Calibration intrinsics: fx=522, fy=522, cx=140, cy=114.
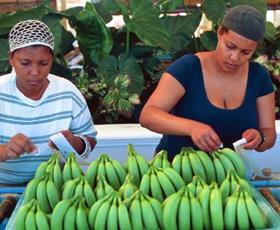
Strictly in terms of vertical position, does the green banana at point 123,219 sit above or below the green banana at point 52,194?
above

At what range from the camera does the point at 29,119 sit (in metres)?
2.02

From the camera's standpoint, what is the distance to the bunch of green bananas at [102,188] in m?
1.47

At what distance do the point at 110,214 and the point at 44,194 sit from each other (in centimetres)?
26

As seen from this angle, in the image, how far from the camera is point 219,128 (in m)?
2.05

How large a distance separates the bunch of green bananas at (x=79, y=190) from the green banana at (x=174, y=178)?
0.22m

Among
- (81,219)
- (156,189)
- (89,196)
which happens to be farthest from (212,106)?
(81,219)

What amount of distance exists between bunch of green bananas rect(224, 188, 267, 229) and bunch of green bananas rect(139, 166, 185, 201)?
0.18 meters

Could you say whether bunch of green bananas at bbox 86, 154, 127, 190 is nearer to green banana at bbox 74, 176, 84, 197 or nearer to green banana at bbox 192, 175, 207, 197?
green banana at bbox 74, 176, 84, 197

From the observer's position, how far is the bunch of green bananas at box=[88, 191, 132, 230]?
4.33 ft

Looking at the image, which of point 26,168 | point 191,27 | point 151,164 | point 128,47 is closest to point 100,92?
point 128,47

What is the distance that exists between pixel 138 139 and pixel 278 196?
187cm

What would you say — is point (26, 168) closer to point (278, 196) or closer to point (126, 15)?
point (278, 196)

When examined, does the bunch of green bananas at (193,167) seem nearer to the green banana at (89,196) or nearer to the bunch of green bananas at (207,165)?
the bunch of green bananas at (207,165)

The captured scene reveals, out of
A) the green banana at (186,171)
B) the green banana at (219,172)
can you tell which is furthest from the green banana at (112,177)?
the green banana at (219,172)
